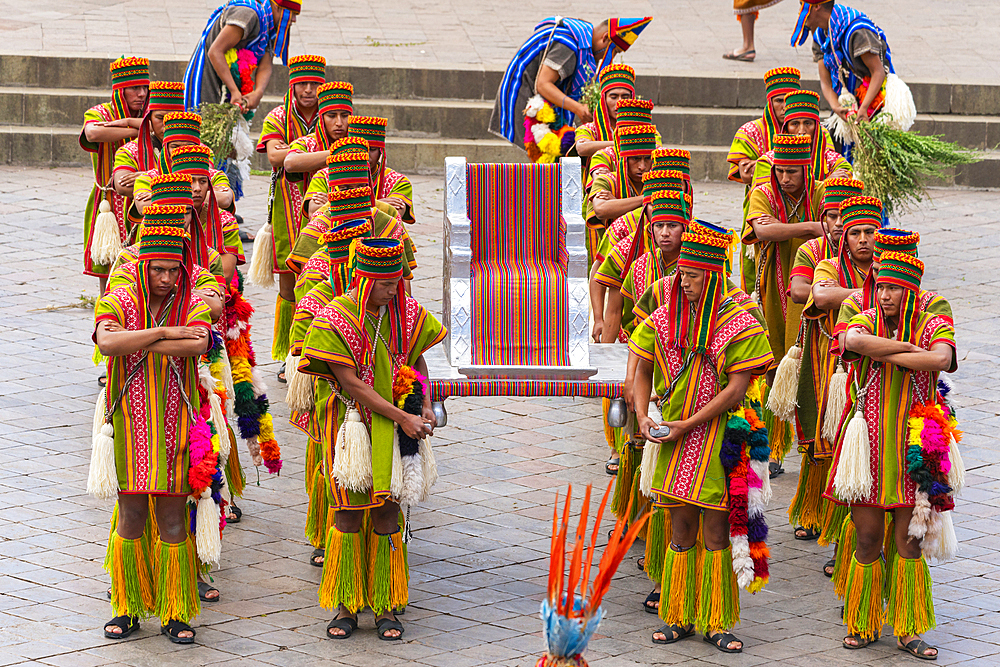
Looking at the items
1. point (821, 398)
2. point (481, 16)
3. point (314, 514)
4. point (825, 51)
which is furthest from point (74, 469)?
point (481, 16)

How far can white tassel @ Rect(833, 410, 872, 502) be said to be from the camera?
19.2ft

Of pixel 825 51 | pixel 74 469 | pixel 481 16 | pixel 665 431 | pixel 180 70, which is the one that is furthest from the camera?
pixel 481 16

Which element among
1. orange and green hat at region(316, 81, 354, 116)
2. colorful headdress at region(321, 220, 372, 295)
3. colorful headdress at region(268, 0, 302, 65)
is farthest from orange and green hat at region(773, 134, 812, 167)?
colorful headdress at region(268, 0, 302, 65)

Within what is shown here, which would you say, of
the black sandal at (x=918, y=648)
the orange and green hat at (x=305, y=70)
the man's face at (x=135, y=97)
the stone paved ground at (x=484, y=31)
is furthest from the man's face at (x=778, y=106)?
the stone paved ground at (x=484, y=31)

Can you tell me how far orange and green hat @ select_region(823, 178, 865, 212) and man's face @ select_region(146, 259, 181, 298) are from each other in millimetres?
3216

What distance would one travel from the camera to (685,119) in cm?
1346

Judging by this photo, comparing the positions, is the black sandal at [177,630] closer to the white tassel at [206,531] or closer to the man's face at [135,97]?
the white tassel at [206,531]

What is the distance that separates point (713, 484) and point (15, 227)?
7582 mm

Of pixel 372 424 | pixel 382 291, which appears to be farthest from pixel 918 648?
pixel 382 291

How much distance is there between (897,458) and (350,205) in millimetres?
2724

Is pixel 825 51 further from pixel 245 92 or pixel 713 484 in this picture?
pixel 713 484

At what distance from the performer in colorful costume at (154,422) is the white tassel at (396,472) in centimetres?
79

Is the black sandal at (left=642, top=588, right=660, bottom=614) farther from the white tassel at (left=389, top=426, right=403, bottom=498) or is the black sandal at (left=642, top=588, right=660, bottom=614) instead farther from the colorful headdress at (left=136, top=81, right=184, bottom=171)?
the colorful headdress at (left=136, top=81, right=184, bottom=171)

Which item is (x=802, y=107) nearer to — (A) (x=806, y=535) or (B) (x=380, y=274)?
(A) (x=806, y=535)
